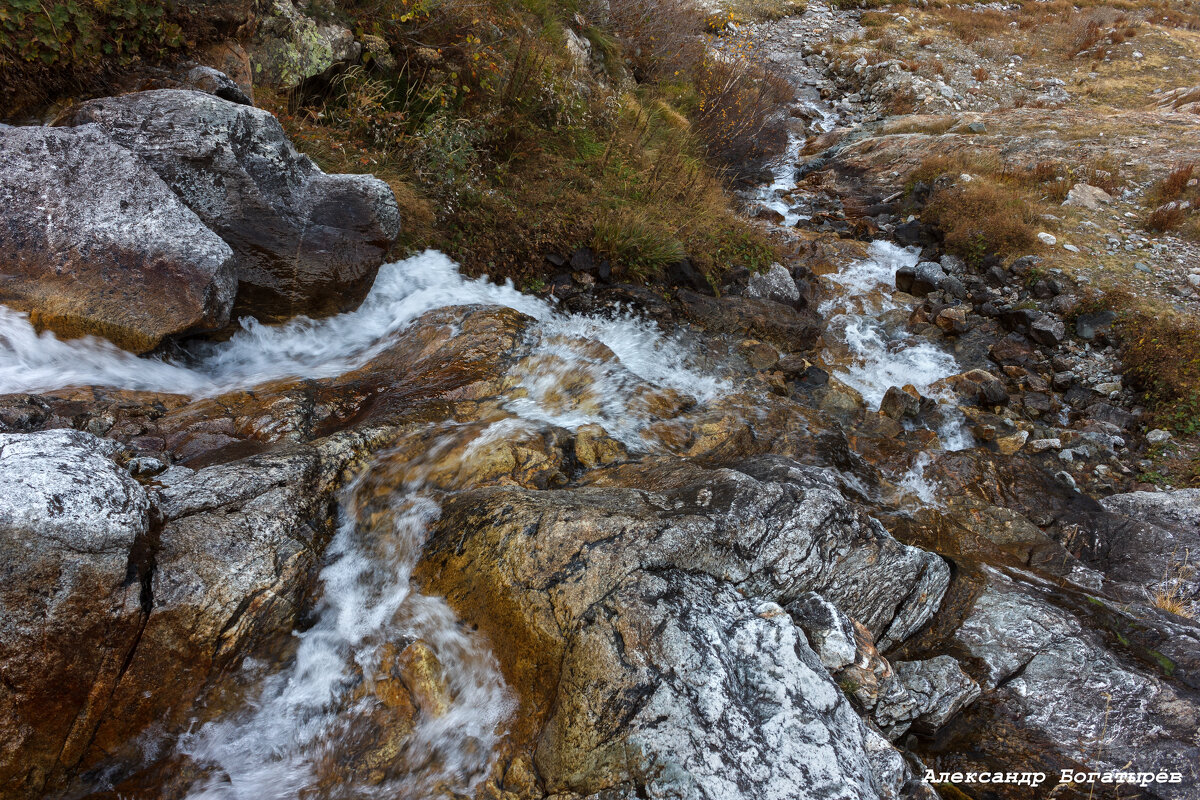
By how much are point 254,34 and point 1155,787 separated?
991 centimetres

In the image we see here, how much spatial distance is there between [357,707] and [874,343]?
26.0 ft

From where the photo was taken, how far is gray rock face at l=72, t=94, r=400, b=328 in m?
4.74

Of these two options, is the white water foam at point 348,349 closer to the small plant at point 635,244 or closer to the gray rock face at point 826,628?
the small plant at point 635,244

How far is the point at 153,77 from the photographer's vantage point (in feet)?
17.5

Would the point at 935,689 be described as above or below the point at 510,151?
below

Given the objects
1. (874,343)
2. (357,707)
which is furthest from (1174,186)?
(357,707)

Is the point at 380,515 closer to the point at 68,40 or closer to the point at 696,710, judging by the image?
the point at 696,710

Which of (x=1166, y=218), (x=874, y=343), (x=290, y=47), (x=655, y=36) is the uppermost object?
(x=655, y=36)

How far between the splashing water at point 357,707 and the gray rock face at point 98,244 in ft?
8.28

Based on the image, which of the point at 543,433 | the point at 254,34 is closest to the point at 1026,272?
the point at 543,433

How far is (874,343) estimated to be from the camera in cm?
834

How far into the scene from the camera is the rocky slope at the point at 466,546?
2.57 meters

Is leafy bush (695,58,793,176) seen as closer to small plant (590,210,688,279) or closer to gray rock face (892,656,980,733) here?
small plant (590,210,688,279)

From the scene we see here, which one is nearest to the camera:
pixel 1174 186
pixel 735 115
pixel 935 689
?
pixel 935 689
